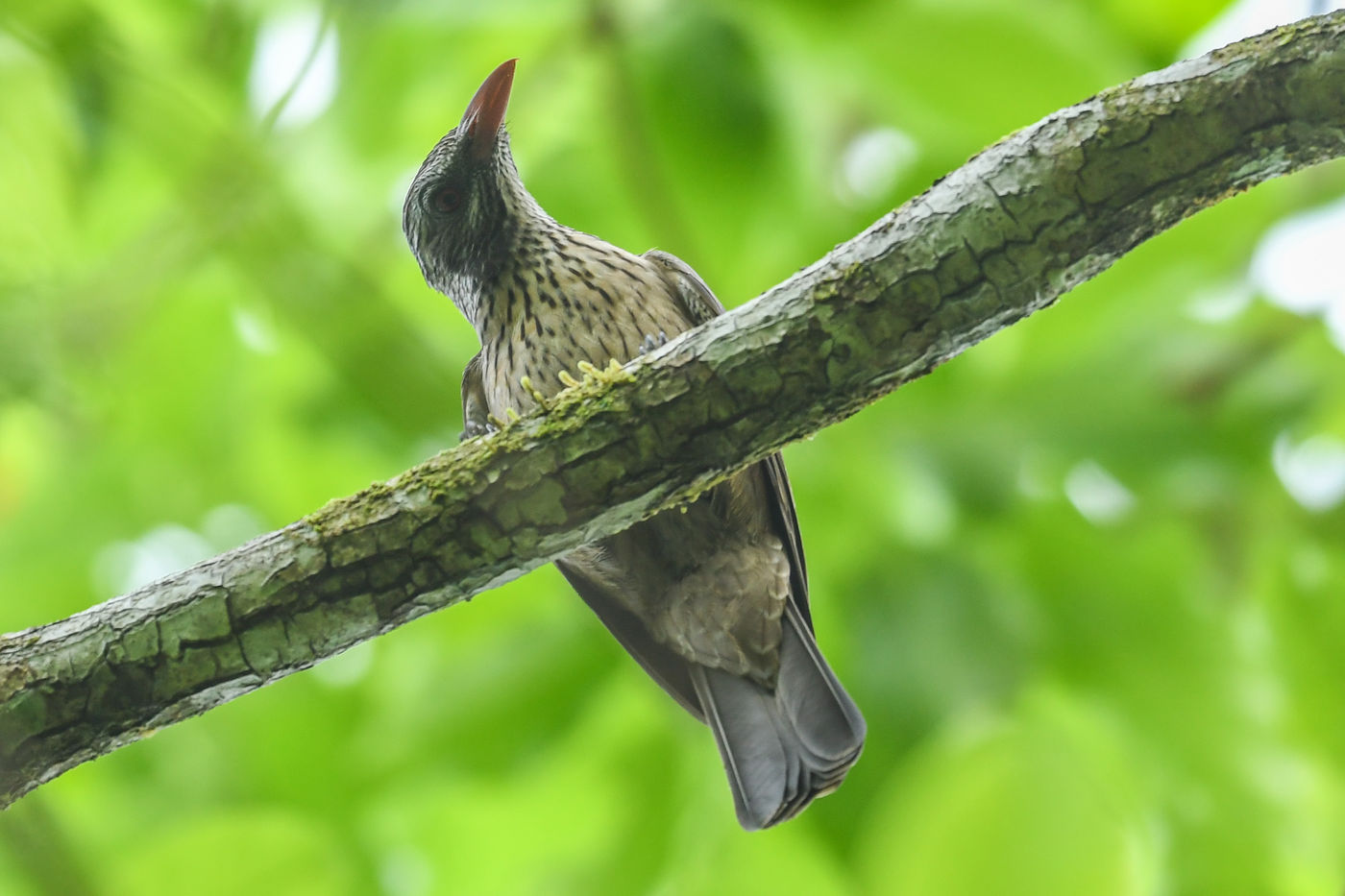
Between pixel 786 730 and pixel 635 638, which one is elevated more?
pixel 635 638

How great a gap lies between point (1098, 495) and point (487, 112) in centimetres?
240

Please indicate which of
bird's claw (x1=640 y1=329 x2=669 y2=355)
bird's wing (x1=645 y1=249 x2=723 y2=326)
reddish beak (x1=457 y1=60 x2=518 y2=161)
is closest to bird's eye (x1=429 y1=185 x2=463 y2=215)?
reddish beak (x1=457 y1=60 x2=518 y2=161)

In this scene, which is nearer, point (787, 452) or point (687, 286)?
point (687, 286)

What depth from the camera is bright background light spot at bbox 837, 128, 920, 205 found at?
412cm

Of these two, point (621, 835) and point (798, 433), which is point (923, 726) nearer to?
point (621, 835)

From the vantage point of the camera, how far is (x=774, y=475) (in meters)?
3.45

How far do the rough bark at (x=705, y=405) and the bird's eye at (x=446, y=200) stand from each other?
6.74ft

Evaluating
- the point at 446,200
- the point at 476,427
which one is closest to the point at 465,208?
the point at 446,200

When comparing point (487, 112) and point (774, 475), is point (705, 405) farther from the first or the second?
point (487, 112)

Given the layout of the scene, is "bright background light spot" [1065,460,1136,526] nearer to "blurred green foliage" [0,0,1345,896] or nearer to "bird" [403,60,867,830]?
"blurred green foliage" [0,0,1345,896]

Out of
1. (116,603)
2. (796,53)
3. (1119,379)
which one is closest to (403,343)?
(796,53)

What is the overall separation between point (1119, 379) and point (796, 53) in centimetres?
132

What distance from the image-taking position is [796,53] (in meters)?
3.57

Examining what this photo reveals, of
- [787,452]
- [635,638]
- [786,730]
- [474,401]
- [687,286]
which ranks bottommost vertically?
[786,730]
